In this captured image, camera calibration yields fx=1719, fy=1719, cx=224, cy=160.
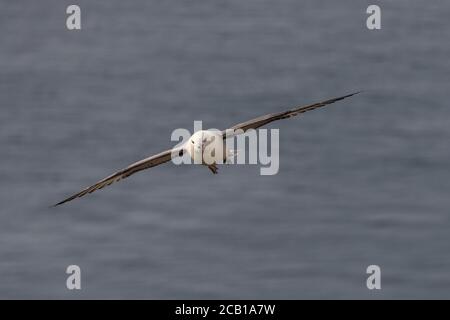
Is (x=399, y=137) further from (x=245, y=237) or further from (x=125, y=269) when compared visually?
(x=125, y=269)

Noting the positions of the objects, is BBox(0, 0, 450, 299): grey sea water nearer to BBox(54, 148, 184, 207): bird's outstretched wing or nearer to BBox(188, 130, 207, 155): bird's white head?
BBox(54, 148, 184, 207): bird's outstretched wing

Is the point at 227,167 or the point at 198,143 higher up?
the point at 227,167

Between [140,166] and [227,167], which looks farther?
[227,167]

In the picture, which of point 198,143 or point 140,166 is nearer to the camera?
point 198,143

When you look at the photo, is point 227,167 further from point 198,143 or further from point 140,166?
point 198,143

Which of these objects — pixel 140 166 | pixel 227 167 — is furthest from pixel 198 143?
pixel 227 167

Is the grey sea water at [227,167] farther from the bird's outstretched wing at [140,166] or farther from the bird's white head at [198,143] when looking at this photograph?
the bird's white head at [198,143]

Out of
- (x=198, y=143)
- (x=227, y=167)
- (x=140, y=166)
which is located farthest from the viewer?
(x=227, y=167)

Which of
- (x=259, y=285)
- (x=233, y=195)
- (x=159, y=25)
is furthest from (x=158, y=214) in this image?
(x=159, y=25)

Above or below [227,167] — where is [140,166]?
below

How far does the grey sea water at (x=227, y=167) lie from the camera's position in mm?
40062

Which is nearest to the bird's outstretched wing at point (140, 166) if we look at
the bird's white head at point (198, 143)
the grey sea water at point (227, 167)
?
the bird's white head at point (198, 143)

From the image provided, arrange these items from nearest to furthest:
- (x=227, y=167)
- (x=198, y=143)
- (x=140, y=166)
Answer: (x=198, y=143) → (x=140, y=166) → (x=227, y=167)

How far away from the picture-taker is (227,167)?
149 feet
